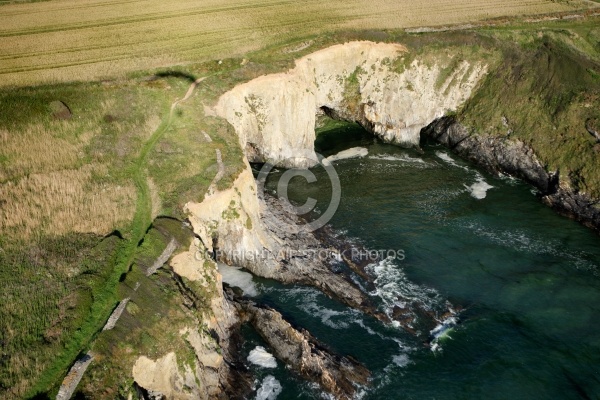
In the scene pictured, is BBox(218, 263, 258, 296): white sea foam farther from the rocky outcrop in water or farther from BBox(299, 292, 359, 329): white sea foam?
the rocky outcrop in water

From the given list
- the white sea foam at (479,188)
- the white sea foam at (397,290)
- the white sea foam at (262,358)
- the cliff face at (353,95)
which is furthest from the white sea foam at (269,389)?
the white sea foam at (479,188)

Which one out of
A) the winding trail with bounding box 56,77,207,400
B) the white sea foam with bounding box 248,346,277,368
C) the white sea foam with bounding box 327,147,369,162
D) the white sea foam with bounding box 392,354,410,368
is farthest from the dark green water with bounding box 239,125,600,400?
the winding trail with bounding box 56,77,207,400

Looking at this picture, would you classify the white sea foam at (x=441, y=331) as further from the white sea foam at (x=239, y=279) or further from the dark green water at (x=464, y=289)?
the white sea foam at (x=239, y=279)

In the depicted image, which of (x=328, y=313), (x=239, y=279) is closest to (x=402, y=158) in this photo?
(x=328, y=313)

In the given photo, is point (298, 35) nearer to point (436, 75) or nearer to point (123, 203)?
point (436, 75)

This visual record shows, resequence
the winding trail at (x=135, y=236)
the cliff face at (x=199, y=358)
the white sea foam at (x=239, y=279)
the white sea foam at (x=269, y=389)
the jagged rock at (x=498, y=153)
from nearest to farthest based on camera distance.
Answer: the winding trail at (x=135, y=236) → the cliff face at (x=199, y=358) → the white sea foam at (x=269, y=389) → the white sea foam at (x=239, y=279) → the jagged rock at (x=498, y=153)

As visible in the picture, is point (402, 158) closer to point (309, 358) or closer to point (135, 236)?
point (309, 358)
